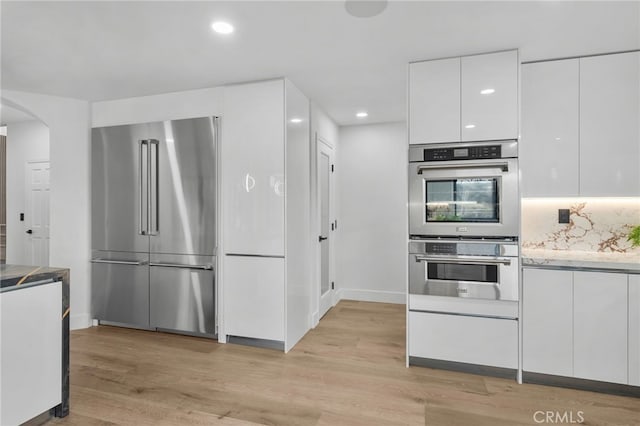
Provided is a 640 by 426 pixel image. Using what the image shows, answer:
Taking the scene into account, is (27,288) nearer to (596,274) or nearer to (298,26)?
(298,26)

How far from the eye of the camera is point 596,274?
2473 mm

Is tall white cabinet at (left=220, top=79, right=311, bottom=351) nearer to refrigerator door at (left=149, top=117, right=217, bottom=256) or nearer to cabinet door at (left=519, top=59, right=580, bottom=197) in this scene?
refrigerator door at (left=149, top=117, right=217, bottom=256)

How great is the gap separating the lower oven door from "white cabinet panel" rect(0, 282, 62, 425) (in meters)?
2.59

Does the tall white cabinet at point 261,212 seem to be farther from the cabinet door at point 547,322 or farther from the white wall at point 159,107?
the cabinet door at point 547,322

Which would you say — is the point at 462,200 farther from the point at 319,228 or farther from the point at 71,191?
the point at 71,191

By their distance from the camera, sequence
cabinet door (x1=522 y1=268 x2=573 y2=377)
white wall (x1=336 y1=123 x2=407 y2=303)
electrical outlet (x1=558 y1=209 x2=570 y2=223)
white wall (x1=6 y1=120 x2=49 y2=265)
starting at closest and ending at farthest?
cabinet door (x1=522 y1=268 x2=573 y2=377)
electrical outlet (x1=558 y1=209 x2=570 y2=223)
white wall (x1=336 y1=123 x2=407 y2=303)
white wall (x1=6 y1=120 x2=49 y2=265)

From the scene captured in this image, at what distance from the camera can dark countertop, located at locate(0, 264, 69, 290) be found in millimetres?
1890

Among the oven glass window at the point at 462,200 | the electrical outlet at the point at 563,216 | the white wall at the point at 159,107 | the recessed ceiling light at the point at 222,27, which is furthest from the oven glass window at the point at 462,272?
the white wall at the point at 159,107

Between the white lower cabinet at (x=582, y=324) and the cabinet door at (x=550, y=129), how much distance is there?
77 centimetres

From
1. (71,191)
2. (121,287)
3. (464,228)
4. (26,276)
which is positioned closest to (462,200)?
(464,228)

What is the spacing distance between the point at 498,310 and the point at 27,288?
128 inches

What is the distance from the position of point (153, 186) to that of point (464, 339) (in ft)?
11.2

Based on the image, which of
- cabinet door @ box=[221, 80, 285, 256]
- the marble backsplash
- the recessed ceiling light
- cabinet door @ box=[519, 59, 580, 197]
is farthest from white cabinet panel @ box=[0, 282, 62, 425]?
the marble backsplash

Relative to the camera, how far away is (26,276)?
197cm
